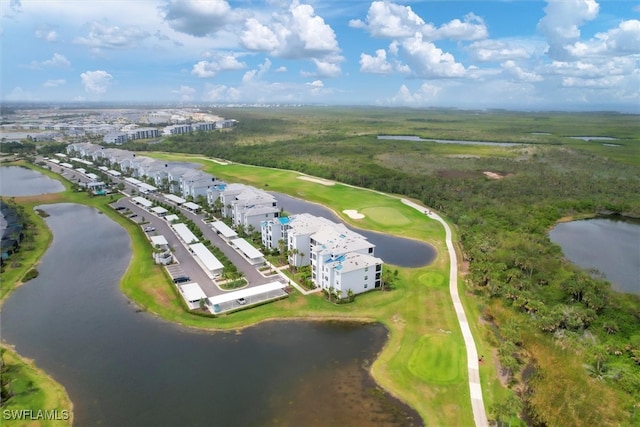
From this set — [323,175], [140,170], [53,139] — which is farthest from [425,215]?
[53,139]

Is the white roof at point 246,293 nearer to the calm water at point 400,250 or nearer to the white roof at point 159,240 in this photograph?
the calm water at point 400,250

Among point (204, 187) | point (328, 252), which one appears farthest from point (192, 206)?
point (328, 252)

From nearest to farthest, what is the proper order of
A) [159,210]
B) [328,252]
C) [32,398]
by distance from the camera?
[32,398] < [328,252] < [159,210]

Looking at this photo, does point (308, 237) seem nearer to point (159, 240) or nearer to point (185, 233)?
point (185, 233)

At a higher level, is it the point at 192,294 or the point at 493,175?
the point at 493,175

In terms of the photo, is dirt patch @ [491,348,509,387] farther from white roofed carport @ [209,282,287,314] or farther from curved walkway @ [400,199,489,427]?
white roofed carport @ [209,282,287,314]
